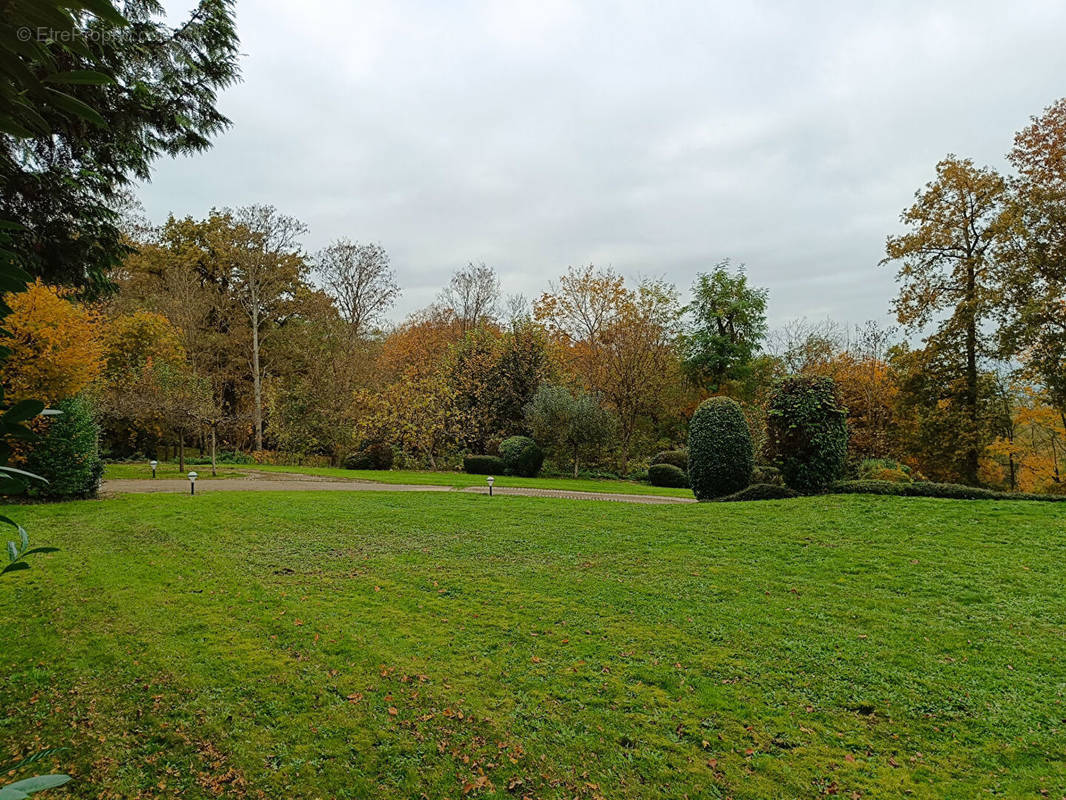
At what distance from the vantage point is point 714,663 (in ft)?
14.9

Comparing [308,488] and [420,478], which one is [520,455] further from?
[308,488]

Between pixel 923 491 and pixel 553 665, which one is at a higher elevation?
pixel 923 491

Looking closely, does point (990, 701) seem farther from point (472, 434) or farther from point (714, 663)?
point (472, 434)

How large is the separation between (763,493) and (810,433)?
5.10 ft

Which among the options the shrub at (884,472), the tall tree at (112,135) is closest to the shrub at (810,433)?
the shrub at (884,472)

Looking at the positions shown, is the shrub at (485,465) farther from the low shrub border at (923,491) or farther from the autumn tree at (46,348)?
the autumn tree at (46,348)

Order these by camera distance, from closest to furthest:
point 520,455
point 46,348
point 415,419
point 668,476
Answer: point 46,348 < point 668,476 < point 520,455 < point 415,419

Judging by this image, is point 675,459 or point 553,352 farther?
point 553,352

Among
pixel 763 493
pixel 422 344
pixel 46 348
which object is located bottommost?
pixel 763 493

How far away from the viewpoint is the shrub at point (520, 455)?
20391 mm

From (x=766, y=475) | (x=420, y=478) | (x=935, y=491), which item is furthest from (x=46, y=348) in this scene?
(x=935, y=491)

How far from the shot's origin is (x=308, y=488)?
14.9m

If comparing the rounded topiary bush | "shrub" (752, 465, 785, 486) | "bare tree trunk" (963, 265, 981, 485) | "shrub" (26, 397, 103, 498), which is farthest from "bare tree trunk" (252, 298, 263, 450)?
"bare tree trunk" (963, 265, 981, 485)


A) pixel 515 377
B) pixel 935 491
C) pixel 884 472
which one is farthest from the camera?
pixel 515 377
